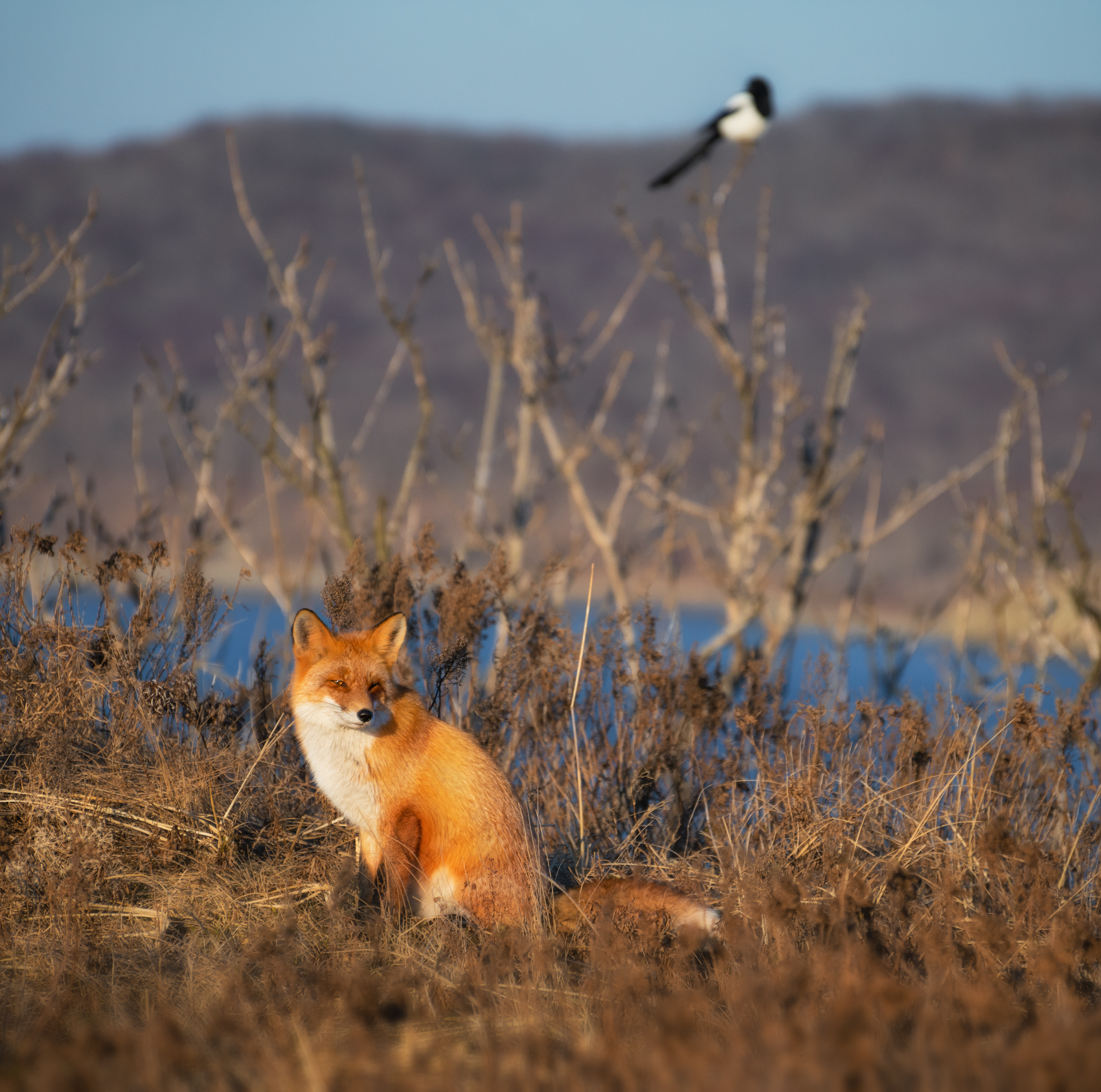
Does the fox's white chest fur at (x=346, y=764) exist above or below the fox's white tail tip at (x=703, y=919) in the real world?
above

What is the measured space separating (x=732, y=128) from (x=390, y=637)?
282 inches

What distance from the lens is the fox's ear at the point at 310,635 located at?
422 cm

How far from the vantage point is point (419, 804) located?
13.2ft

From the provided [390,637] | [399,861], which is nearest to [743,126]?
[390,637]

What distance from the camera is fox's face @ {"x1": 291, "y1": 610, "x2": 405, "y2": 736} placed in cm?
399

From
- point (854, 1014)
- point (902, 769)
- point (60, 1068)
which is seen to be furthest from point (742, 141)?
point (60, 1068)

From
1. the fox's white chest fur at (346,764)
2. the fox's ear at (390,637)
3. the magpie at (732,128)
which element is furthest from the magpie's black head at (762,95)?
the fox's white chest fur at (346,764)

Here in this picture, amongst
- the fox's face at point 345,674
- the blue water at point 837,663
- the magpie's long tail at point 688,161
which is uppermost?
the magpie's long tail at point 688,161

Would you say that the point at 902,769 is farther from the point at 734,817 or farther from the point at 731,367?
the point at 731,367

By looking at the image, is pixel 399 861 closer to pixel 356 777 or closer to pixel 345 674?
pixel 356 777

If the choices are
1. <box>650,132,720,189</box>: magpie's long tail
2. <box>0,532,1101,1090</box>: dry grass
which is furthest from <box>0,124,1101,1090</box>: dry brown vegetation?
<box>650,132,720,189</box>: magpie's long tail

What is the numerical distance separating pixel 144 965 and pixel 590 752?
2.72 meters

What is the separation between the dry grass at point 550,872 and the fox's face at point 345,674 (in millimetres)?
705

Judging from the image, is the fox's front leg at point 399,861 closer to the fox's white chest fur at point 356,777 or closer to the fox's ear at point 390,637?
the fox's white chest fur at point 356,777
